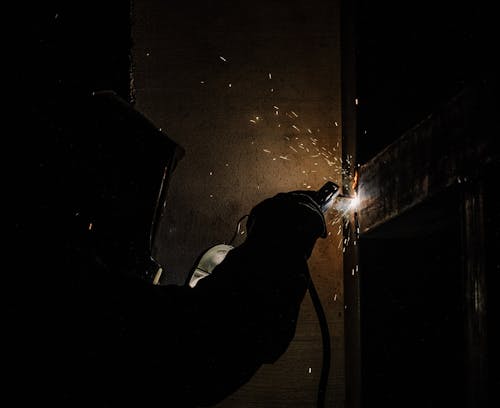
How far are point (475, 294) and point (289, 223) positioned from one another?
45cm

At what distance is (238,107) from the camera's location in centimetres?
194

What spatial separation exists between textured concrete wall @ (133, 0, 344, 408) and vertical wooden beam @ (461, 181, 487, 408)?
3.13ft

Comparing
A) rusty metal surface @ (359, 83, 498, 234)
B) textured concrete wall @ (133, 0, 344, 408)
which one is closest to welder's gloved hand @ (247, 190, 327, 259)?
rusty metal surface @ (359, 83, 498, 234)

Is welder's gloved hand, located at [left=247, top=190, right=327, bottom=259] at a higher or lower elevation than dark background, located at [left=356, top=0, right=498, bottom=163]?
lower

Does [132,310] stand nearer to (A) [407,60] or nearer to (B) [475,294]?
(B) [475,294]

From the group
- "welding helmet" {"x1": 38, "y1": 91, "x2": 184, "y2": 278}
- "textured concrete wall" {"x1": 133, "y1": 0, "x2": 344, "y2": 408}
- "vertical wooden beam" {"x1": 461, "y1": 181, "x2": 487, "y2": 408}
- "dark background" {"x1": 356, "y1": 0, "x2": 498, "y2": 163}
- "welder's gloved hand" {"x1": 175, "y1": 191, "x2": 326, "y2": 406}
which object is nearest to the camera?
"vertical wooden beam" {"x1": 461, "y1": 181, "x2": 487, "y2": 408}

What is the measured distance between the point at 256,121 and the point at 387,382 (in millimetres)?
1173

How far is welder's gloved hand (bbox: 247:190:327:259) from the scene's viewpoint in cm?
109

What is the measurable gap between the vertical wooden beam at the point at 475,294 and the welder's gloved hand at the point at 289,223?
37 cm

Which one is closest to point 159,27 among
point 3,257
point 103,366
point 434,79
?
point 434,79

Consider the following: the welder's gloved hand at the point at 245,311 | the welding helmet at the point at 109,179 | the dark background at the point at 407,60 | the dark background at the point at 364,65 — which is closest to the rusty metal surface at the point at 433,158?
the dark background at the point at 364,65

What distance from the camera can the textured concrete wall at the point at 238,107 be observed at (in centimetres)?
189

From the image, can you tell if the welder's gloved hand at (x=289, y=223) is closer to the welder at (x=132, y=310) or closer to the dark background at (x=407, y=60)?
the welder at (x=132, y=310)

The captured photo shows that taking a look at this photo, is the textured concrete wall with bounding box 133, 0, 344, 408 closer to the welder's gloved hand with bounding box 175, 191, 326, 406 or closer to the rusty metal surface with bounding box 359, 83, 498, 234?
the rusty metal surface with bounding box 359, 83, 498, 234
